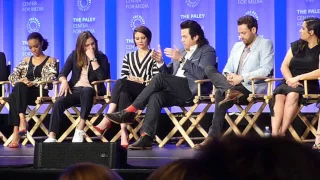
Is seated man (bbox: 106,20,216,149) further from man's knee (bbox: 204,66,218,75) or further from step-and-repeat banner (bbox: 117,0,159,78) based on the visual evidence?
step-and-repeat banner (bbox: 117,0,159,78)

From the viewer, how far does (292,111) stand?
208 inches

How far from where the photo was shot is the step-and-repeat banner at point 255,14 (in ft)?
23.6

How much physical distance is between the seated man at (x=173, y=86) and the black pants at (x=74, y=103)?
467 mm

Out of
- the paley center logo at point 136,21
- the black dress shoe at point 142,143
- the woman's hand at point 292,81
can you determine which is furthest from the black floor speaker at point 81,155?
the paley center logo at point 136,21

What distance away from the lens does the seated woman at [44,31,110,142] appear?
19.7 feet

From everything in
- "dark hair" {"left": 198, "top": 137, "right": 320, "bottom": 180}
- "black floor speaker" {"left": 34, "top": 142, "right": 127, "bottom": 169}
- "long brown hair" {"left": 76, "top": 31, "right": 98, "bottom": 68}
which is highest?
"long brown hair" {"left": 76, "top": 31, "right": 98, "bottom": 68}

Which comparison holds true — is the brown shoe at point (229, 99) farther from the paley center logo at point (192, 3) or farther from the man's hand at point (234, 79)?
the paley center logo at point (192, 3)

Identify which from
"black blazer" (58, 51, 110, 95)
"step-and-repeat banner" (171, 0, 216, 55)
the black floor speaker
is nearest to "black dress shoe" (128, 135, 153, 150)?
"black blazer" (58, 51, 110, 95)

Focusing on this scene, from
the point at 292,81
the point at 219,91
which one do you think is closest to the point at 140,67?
the point at 219,91

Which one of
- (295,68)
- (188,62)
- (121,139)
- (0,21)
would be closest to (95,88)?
(121,139)

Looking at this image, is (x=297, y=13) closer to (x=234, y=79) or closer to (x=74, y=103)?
(x=234, y=79)

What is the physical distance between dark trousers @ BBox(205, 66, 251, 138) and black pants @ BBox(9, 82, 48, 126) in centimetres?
187

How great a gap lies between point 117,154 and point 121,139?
2.52 metres

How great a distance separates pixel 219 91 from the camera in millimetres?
5469
